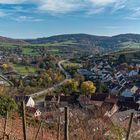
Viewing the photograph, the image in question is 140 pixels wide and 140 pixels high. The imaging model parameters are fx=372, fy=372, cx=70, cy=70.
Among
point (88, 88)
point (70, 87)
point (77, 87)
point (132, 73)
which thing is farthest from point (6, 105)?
point (132, 73)

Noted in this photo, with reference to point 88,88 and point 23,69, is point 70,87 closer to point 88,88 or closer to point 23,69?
point 88,88

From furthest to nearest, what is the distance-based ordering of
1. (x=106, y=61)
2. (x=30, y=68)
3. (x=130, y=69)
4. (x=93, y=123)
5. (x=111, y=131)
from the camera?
(x=106, y=61)
(x=30, y=68)
(x=130, y=69)
(x=93, y=123)
(x=111, y=131)

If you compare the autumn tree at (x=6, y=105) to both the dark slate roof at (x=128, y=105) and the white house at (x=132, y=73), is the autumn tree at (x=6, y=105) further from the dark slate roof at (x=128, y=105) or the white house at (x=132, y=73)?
the white house at (x=132, y=73)

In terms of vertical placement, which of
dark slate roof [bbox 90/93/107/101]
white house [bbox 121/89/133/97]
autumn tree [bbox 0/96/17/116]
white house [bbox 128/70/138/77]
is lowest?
white house [bbox 121/89/133/97]

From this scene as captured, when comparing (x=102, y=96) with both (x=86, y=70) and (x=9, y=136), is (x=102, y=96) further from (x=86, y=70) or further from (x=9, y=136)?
(x=9, y=136)

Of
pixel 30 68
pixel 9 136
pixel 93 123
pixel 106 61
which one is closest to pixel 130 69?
pixel 106 61

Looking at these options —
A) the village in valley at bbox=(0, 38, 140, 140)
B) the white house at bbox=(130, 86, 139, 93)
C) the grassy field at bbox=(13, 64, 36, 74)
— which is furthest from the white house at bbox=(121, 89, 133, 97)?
the grassy field at bbox=(13, 64, 36, 74)

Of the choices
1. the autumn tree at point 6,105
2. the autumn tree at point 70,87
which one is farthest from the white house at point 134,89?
the autumn tree at point 6,105

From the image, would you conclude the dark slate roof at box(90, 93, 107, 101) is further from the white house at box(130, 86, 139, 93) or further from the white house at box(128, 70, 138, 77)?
the white house at box(128, 70, 138, 77)

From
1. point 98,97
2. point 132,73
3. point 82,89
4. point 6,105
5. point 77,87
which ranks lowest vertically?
point 77,87

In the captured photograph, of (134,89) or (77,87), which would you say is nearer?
(134,89)

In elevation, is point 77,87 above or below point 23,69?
below
